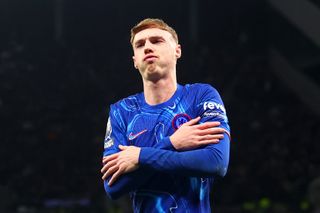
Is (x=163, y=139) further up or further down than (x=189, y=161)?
further up

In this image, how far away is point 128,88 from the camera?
17.1 meters

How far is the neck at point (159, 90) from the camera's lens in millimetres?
3053

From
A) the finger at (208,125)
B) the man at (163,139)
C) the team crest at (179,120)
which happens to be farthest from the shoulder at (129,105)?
the finger at (208,125)

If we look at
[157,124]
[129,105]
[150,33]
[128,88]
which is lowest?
[157,124]

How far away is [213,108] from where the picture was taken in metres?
2.93

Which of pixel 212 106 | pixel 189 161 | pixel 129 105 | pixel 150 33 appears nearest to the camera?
pixel 189 161

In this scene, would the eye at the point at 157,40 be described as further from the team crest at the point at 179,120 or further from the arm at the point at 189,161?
the arm at the point at 189,161

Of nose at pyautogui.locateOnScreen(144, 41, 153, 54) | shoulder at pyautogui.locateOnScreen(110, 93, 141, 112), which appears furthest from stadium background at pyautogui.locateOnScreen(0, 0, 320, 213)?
nose at pyautogui.locateOnScreen(144, 41, 153, 54)

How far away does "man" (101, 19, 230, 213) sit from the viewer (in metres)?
2.75

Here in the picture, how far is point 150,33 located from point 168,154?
2.56 ft

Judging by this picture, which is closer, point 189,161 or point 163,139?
point 189,161

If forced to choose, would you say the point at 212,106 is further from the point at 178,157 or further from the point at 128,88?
the point at 128,88

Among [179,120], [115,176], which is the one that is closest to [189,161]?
[179,120]
